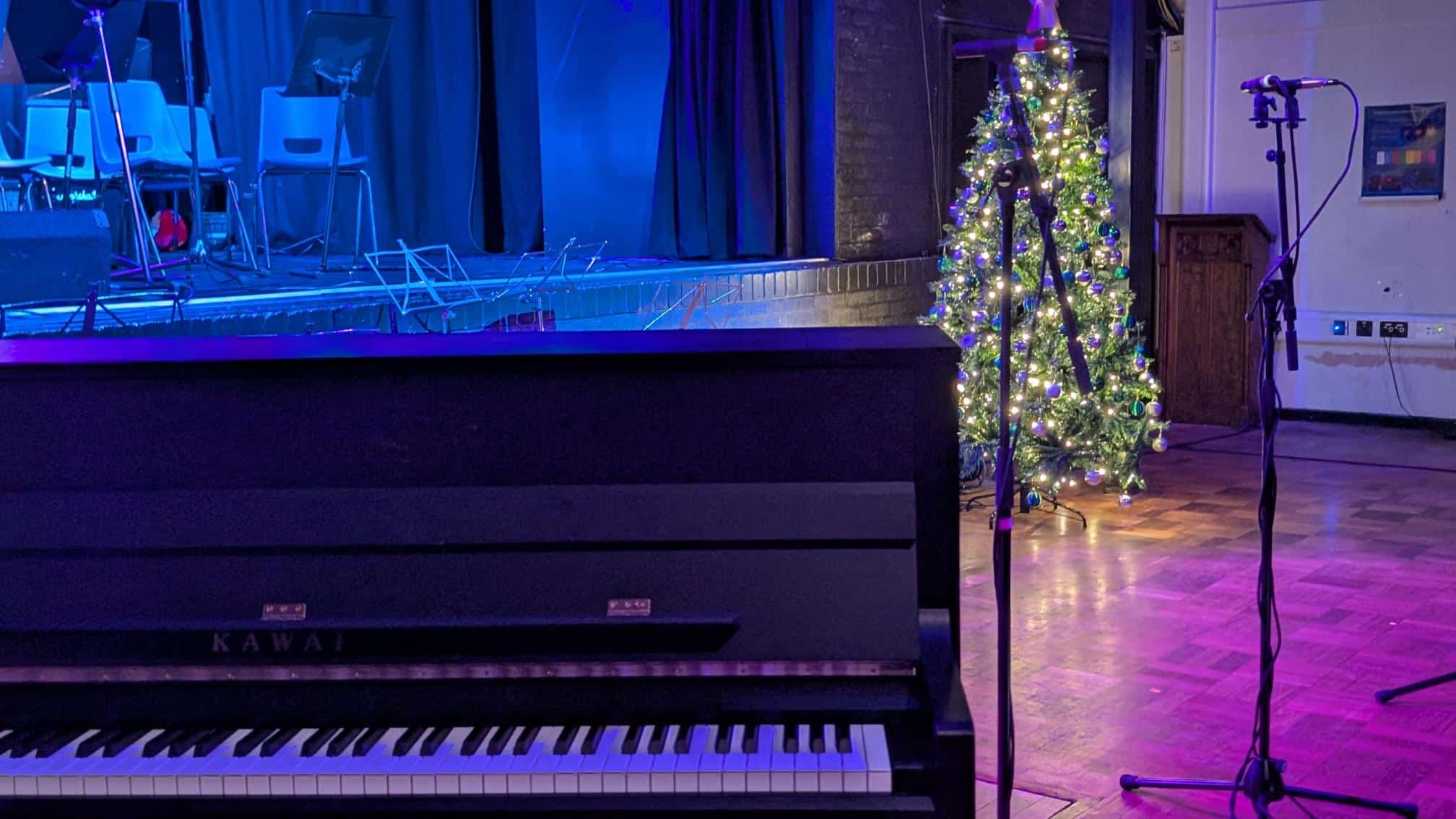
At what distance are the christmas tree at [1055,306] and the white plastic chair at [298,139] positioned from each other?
271 cm

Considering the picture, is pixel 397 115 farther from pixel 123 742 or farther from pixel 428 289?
pixel 123 742

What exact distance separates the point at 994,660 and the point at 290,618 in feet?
8.08

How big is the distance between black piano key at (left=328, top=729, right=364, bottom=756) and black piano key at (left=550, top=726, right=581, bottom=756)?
219mm

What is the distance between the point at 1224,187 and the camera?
773 centimetres

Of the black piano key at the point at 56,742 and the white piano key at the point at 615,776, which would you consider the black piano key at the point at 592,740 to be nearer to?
the white piano key at the point at 615,776

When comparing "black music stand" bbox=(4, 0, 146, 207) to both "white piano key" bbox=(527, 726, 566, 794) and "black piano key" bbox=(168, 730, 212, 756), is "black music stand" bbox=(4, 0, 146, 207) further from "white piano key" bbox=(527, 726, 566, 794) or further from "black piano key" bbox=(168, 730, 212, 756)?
"white piano key" bbox=(527, 726, 566, 794)

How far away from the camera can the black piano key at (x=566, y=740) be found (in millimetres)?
1512

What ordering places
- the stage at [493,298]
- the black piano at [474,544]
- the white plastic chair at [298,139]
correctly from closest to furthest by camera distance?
1. the black piano at [474,544]
2. the stage at [493,298]
3. the white plastic chair at [298,139]

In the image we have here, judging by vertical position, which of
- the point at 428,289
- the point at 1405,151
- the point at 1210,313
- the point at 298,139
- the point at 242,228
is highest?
the point at 298,139

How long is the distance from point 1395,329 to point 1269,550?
5267mm

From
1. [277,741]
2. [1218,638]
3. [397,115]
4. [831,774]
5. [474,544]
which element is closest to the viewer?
[831,774]

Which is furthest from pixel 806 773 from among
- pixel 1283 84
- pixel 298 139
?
pixel 298 139

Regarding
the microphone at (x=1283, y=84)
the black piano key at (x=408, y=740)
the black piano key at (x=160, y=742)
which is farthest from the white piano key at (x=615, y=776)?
the microphone at (x=1283, y=84)

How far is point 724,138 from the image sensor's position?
7375 millimetres
